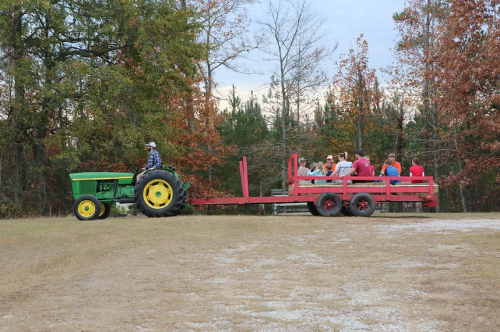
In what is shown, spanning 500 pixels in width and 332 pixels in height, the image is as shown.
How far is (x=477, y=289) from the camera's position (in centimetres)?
683

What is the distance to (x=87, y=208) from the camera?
15.2 metres

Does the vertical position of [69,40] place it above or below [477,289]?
above

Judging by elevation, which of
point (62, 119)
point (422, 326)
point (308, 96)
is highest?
point (308, 96)

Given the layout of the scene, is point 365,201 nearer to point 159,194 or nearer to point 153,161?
point 159,194

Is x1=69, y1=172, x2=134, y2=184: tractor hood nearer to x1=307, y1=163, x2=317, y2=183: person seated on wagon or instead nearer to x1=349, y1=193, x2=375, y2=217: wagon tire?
x1=307, y1=163, x2=317, y2=183: person seated on wagon

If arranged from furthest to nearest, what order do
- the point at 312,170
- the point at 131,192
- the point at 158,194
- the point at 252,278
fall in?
the point at 312,170 → the point at 131,192 → the point at 158,194 → the point at 252,278

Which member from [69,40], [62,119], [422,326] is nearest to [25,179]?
[62,119]

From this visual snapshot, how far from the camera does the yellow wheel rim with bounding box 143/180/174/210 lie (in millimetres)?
14555

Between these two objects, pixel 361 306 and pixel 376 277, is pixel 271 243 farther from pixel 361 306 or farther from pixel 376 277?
pixel 361 306

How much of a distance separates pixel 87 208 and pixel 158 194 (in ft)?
6.37

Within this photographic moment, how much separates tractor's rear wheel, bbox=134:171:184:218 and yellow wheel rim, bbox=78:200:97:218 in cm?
137

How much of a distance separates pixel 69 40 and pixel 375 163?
62.3ft

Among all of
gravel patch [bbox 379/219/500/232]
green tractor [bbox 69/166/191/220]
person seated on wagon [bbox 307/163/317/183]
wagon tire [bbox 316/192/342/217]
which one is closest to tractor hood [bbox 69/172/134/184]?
green tractor [bbox 69/166/191/220]

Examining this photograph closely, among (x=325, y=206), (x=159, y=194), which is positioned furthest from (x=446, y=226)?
(x=159, y=194)
